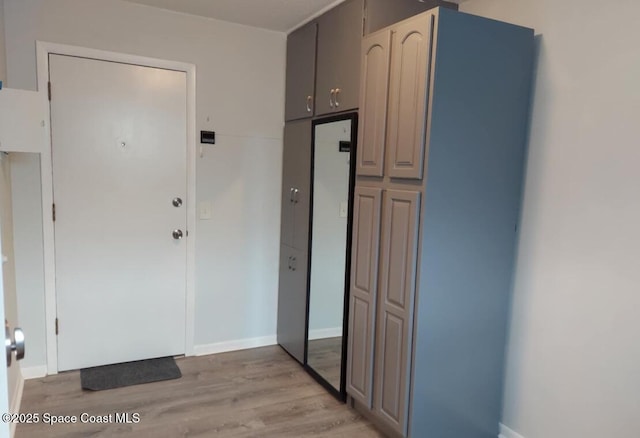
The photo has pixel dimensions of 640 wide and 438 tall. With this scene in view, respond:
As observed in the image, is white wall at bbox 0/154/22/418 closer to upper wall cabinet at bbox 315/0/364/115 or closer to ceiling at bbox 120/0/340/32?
ceiling at bbox 120/0/340/32

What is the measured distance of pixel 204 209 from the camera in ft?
10.8

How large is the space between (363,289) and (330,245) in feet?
1.87

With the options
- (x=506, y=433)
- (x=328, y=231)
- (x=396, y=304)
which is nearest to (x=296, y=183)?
(x=328, y=231)

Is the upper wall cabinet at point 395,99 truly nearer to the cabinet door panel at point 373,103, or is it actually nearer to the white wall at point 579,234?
the cabinet door panel at point 373,103

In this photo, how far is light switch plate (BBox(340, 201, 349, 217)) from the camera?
8.77 ft

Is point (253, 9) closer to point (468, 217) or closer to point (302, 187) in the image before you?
point (302, 187)

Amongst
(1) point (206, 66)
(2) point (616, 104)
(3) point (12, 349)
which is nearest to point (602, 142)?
(2) point (616, 104)

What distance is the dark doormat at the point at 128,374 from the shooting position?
2.87 metres

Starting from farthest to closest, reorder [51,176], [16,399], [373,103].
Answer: [51,176] → [16,399] → [373,103]

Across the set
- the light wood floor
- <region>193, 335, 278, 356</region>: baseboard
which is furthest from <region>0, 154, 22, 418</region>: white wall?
<region>193, 335, 278, 356</region>: baseboard

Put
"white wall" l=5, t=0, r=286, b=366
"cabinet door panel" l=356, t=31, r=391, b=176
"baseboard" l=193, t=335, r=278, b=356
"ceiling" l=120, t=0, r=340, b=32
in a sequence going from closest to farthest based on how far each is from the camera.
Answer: "cabinet door panel" l=356, t=31, r=391, b=176 → "ceiling" l=120, t=0, r=340, b=32 → "white wall" l=5, t=0, r=286, b=366 → "baseboard" l=193, t=335, r=278, b=356

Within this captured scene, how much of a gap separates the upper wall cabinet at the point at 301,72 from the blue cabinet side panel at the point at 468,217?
1.27 meters

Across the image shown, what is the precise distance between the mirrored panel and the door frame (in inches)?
35.3

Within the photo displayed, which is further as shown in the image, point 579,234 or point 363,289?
point 363,289
